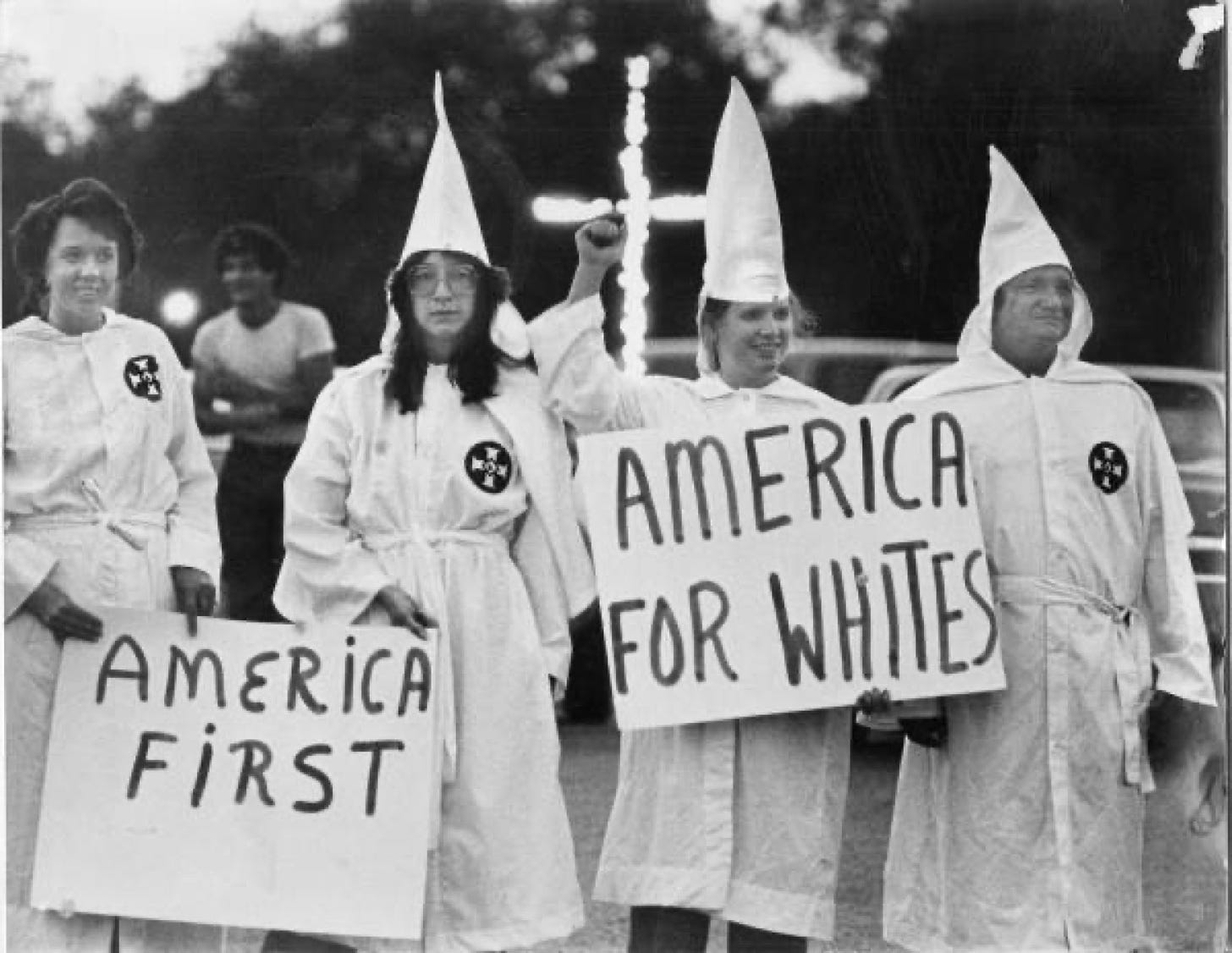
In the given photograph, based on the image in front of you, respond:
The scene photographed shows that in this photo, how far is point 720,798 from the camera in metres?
5.04

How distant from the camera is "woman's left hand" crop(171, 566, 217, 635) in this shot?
17.1ft

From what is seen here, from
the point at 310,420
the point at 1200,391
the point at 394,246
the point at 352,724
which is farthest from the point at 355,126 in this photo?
the point at 1200,391

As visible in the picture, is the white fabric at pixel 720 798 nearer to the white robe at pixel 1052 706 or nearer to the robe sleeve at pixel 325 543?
the white robe at pixel 1052 706

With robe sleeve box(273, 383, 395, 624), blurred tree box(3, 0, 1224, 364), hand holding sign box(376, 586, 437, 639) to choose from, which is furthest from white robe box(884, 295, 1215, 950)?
robe sleeve box(273, 383, 395, 624)

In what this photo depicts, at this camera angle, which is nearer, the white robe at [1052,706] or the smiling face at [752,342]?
the white robe at [1052,706]

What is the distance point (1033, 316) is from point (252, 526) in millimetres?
2071

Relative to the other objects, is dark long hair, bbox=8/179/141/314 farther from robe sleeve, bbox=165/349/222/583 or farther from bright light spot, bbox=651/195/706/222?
bright light spot, bbox=651/195/706/222

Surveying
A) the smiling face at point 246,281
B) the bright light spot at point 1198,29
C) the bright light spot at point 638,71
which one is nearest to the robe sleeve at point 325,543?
the smiling face at point 246,281

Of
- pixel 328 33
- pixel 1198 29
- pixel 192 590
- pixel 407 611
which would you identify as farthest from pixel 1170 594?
pixel 328 33

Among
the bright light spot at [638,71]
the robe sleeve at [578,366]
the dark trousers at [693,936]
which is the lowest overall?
the dark trousers at [693,936]

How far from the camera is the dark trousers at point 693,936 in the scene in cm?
509

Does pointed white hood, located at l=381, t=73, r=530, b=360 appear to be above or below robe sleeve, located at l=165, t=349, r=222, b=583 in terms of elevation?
above

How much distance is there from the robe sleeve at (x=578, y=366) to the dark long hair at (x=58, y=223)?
1126 mm

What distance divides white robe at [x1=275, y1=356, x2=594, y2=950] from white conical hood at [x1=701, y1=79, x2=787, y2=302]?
0.60m
